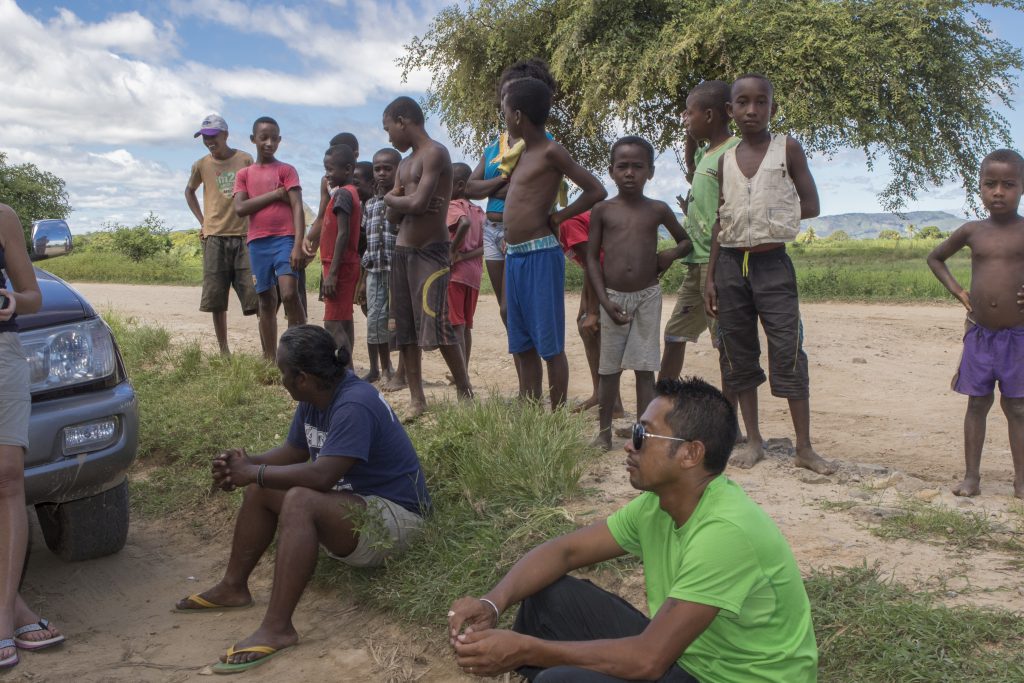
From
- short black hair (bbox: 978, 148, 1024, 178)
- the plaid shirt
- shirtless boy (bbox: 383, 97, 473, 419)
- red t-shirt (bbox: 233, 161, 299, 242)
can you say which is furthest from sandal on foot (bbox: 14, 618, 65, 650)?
short black hair (bbox: 978, 148, 1024, 178)

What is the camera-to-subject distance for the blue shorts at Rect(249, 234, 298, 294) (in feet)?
23.5

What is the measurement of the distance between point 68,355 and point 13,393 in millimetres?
465

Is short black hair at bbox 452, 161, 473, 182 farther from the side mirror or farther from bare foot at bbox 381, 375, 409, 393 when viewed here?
the side mirror

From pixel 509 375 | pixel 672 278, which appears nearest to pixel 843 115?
pixel 672 278

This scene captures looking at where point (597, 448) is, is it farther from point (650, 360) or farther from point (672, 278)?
point (672, 278)

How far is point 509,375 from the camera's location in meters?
8.34

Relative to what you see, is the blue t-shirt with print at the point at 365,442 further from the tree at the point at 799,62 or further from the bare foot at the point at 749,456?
the tree at the point at 799,62

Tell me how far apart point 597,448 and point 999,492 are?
6.27 feet

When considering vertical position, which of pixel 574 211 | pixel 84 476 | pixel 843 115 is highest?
pixel 843 115

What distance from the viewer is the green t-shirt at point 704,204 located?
5301 mm

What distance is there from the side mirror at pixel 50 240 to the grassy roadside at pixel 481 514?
165 cm

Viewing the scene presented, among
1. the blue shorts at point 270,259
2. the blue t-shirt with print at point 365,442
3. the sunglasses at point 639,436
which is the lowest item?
the blue t-shirt with print at point 365,442

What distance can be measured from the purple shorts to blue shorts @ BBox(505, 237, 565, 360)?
2013 mm

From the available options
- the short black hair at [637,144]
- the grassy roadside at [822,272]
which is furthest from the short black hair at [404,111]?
the grassy roadside at [822,272]
